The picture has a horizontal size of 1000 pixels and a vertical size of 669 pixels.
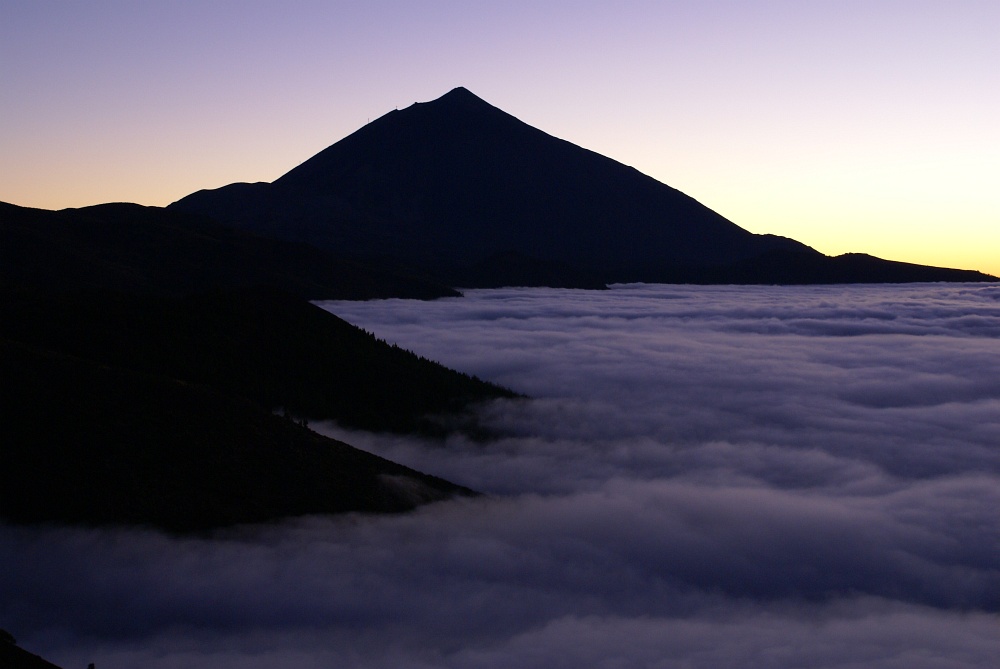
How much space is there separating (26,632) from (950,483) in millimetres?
59205

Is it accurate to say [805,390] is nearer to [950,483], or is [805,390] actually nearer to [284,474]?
[950,483]

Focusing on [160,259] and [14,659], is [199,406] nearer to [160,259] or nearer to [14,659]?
[14,659]

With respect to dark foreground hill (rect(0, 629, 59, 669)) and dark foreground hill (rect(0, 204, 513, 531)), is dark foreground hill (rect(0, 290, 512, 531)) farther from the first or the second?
dark foreground hill (rect(0, 629, 59, 669))

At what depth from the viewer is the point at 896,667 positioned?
97.6 feet

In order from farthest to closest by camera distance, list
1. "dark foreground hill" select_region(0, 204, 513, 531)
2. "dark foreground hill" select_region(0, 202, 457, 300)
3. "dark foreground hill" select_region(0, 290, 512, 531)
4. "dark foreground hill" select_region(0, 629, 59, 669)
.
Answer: "dark foreground hill" select_region(0, 202, 457, 300), "dark foreground hill" select_region(0, 204, 513, 531), "dark foreground hill" select_region(0, 290, 512, 531), "dark foreground hill" select_region(0, 629, 59, 669)

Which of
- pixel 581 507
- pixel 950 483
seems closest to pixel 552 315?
pixel 950 483

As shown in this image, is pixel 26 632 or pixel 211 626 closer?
pixel 26 632

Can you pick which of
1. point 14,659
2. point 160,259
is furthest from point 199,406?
point 160,259

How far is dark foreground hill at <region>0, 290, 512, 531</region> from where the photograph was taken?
Answer: 27.3 meters

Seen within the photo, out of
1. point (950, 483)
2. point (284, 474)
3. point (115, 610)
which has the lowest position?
point (950, 483)

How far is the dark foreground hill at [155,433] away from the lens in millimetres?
27266

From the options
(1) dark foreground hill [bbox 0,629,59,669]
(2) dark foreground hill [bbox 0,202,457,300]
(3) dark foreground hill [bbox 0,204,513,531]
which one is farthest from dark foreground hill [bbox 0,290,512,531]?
(2) dark foreground hill [bbox 0,202,457,300]

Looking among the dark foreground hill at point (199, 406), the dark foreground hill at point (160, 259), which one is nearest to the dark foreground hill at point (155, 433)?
the dark foreground hill at point (199, 406)

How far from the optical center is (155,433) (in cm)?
2973
